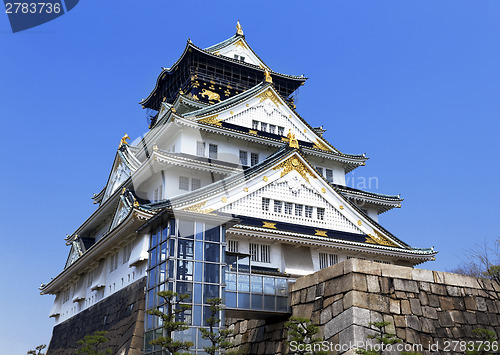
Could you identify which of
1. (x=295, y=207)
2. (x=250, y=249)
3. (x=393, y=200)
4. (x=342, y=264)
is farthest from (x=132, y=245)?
(x=393, y=200)

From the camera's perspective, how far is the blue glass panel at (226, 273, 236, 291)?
2085 centimetres

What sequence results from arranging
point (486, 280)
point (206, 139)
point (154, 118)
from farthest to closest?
1. point (154, 118)
2. point (206, 139)
3. point (486, 280)

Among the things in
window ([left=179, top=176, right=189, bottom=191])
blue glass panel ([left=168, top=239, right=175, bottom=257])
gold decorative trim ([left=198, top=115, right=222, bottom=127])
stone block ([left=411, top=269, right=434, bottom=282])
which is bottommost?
stone block ([left=411, top=269, right=434, bottom=282])

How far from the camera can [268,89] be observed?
A: 39.0m

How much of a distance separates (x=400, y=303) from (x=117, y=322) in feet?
49.9

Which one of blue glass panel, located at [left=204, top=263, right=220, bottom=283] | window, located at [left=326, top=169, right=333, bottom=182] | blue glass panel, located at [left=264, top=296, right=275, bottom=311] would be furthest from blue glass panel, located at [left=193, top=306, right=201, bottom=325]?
window, located at [left=326, top=169, right=333, bottom=182]

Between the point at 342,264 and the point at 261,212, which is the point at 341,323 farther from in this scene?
the point at 261,212


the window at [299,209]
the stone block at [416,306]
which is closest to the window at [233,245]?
the window at [299,209]

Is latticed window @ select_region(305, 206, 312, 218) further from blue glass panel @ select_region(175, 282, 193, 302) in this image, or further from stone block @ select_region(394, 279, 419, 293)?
blue glass panel @ select_region(175, 282, 193, 302)

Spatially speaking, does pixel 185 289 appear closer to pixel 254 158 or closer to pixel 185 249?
pixel 185 249

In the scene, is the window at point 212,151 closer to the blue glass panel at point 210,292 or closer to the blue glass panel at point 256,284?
the blue glass panel at point 256,284

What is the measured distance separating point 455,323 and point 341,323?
14.8ft

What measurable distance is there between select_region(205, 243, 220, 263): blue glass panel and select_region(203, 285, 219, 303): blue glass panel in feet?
3.32

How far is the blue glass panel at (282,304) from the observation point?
21.1m
